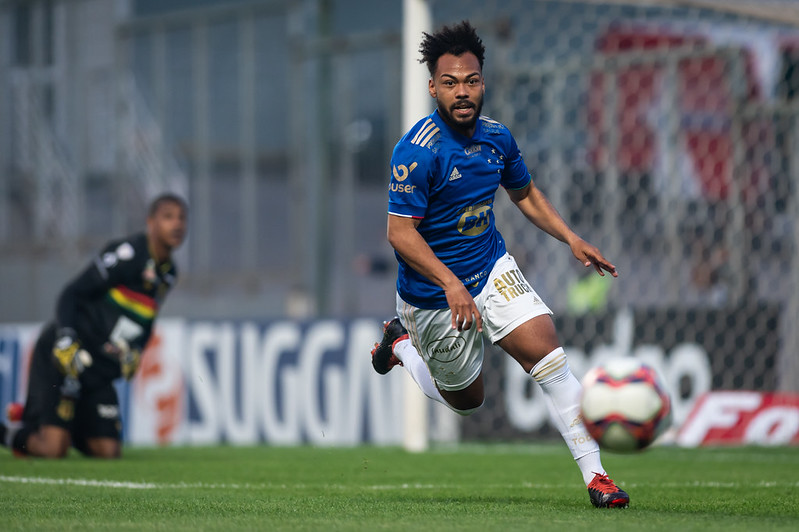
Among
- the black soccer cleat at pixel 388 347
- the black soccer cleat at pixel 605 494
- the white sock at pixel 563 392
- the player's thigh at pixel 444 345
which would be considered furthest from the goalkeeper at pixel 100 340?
the black soccer cleat at pixel 605 494

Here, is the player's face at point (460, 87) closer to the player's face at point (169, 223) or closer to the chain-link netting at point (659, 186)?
the player's face at point (169, 223)

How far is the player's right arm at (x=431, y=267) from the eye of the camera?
4.99 m

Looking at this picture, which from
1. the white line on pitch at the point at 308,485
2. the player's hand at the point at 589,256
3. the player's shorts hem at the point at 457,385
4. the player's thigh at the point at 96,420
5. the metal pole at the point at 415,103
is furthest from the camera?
the metal pole at the point at 415,103

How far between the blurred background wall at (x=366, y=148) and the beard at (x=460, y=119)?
4654mm

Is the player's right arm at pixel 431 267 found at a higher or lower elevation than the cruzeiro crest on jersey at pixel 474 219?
lower

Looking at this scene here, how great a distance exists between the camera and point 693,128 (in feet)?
38.4

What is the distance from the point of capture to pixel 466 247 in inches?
218

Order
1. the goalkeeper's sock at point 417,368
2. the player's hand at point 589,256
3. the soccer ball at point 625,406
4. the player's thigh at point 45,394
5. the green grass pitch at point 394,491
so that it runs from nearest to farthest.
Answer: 1. the green grass pitch at point 394,491
2. the soccer ball at point 625,406
3. the player's hand at point 589,256
4. the goalkeeper's sock at point 417,368
5. the player's thigh at point 45,394

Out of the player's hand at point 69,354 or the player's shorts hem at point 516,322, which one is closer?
the player's shorts hem at point 516,322

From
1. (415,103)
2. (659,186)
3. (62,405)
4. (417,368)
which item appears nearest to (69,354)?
(62,405)

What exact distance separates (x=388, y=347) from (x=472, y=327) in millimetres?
791

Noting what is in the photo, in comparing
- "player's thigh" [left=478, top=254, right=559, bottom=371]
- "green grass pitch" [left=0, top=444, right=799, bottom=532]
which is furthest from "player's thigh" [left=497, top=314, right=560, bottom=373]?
"green grass pitch" [left=0, top=444, right=799, bottom=532]

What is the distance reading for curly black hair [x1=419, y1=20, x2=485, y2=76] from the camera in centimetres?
536

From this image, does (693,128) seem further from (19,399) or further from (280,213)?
(19,399)
